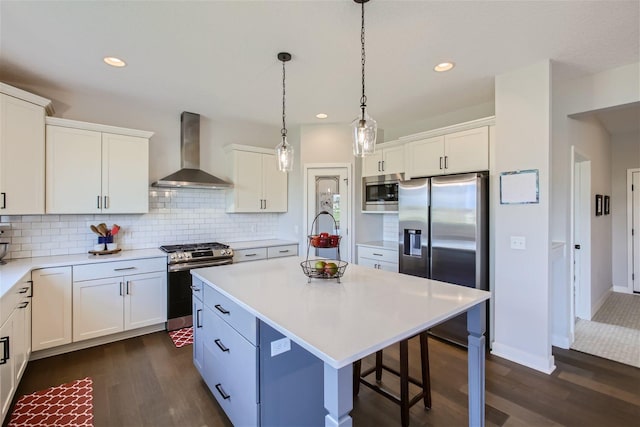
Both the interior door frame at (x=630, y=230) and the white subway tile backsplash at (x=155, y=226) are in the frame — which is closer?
the white subway tile backsplash at (x=155, y=226)

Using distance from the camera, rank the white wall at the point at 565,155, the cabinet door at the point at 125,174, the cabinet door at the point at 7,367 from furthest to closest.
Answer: the cabinet door at the point at 125,174 < the white wall at the point at 565,155 < the cabinet door at the point at 7,367

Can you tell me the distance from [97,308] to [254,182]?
2.36 meters

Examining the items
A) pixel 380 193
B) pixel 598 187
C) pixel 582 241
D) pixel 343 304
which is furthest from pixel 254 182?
pixel 598 187

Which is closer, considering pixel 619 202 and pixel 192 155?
pixel 192 155

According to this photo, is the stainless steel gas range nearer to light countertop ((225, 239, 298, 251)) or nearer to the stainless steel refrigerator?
light countertop ((225, 239, 298, 251))

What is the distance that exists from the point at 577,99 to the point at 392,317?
3094 mm

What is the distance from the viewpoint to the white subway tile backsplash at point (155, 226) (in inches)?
124

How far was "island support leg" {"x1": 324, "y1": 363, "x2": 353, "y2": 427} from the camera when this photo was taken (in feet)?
3.61

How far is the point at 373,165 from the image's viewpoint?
Result: 173 inches

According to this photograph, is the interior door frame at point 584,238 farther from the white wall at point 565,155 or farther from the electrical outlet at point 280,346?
the electrical outlet at point 280,346

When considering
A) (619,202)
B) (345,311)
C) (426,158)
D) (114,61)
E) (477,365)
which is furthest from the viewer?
(619,202)

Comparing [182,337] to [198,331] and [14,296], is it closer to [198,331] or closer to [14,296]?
[198,331]

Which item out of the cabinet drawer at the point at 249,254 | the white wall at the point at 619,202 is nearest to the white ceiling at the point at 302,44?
the cabinet drawer at the point at 249,254

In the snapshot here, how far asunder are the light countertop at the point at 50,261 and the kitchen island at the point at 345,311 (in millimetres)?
1284
